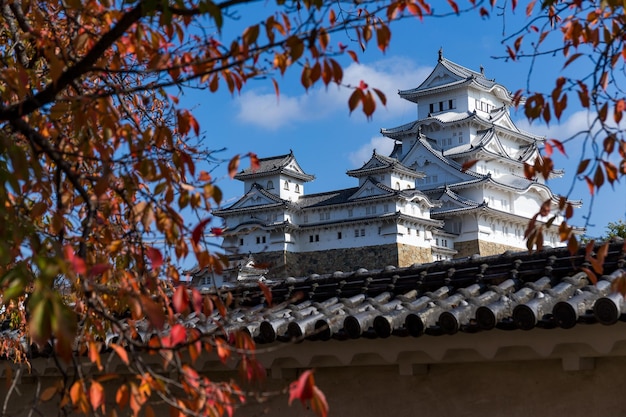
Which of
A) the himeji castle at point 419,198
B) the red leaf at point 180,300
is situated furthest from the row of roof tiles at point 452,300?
the himeji castle at point 419,198

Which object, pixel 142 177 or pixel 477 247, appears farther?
pixel 477 247

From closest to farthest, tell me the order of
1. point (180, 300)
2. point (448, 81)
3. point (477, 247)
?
1. point (180, 300)
2. point (477, 247)
3. point (448, 81)

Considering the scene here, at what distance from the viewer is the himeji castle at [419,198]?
3719 cm

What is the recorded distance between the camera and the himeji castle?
37188 millimetres

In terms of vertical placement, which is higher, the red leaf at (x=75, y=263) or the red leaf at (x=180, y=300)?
the red leaf at (x=75, y=263)

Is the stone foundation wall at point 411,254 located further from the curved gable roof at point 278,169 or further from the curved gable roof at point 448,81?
the curved gable roof at point 448,81

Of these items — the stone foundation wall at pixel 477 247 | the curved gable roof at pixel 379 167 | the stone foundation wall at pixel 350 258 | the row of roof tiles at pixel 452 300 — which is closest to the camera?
the row of roof tiles at pixel 452 300

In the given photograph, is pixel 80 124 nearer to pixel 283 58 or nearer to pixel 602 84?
pixel 283 58

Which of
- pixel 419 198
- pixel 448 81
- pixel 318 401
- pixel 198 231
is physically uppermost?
pixel 448 81

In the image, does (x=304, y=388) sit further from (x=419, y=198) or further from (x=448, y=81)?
(x=448, y=81)

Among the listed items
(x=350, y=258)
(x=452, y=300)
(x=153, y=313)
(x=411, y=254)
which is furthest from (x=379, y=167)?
(x=153, y=313)

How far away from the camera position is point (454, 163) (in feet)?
131

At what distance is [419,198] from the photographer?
1460 inches

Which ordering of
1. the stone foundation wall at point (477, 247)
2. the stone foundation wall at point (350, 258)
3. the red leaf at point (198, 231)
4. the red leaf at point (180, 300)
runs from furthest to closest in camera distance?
the stone foundation wall at point (477, 247)
the stone foundation wall at point (350, 258)
the red leaf at point (198, 231)
the red leaf at point (180, 300)
